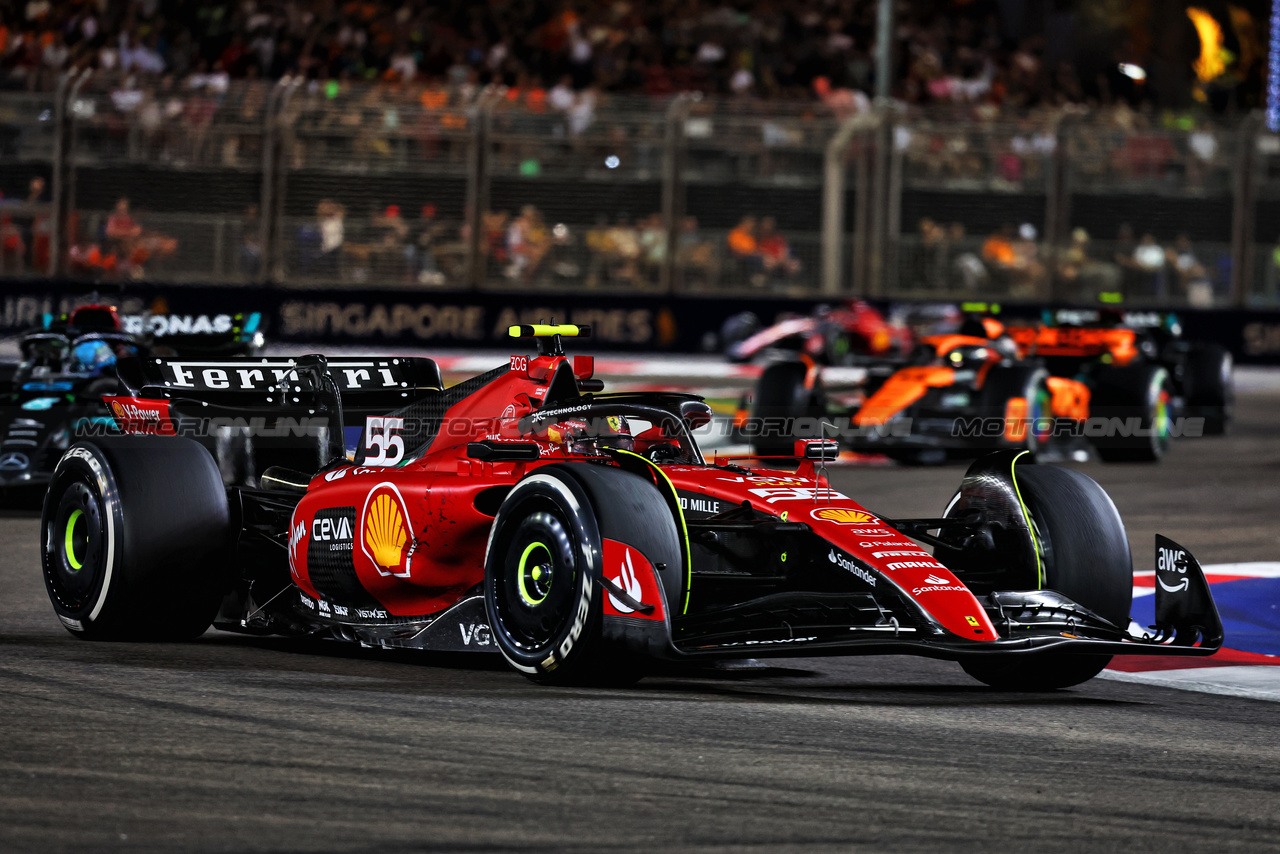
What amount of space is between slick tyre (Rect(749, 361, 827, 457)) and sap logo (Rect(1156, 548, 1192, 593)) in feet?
27.1

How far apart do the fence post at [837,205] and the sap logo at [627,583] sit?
762 inches

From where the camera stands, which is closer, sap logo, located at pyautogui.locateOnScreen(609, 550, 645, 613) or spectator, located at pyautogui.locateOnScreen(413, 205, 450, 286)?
sap logo, located at pyautogui.locateOnScreen(609, 550, 645, 613)

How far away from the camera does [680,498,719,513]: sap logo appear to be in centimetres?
682

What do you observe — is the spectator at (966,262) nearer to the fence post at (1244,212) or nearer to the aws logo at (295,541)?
the fence post at (1244,212)

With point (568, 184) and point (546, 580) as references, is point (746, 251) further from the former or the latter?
point (546, 580)

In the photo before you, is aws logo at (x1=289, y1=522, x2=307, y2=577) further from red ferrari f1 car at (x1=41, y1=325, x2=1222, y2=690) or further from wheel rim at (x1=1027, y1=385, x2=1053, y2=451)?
wheel rim at (x1=1027, y1=385, x2=1053, y2=451)

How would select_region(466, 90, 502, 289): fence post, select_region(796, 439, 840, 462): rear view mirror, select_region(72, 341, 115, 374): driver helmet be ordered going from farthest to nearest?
select_region(466, 90, 502, 289): fence post < select_region(72, 341, 115, 374): driver helmet < select_region(796, 439, 840, 462): rear view mirror

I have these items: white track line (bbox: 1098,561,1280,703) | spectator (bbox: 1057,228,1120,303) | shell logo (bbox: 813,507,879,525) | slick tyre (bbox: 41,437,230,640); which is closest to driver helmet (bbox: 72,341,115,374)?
slick tyre (bbox: 41,437,230,640)

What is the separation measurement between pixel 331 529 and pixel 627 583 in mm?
1698

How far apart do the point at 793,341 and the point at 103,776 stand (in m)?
18.0

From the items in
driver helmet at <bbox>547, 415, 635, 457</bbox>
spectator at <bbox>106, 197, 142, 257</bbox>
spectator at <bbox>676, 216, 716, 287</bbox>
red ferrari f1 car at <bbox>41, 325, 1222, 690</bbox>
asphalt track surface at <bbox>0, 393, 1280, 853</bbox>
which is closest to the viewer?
asphalt track surface at <bbox>0, 393, 1280, 853</bbox>

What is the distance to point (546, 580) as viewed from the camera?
6562mm

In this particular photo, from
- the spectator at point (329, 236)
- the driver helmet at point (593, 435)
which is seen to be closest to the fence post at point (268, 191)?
the spectator at point (329, 236)

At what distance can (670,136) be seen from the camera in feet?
81.3
